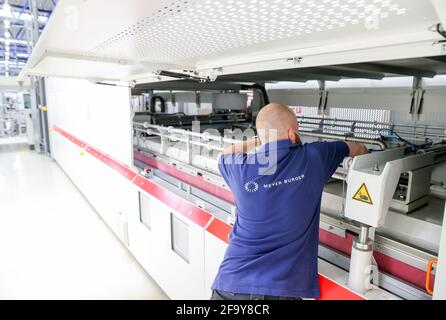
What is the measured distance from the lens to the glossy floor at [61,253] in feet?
8.40

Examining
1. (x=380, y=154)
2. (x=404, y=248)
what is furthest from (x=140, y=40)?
(x=404, y=248)

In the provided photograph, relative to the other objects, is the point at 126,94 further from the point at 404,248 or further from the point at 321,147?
the point at 404,248

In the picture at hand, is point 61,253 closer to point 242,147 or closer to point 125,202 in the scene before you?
point 125,202

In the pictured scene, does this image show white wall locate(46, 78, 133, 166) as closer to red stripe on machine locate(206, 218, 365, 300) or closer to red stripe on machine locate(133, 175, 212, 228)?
red stripe on machine locate(133, 175, 212, 228)

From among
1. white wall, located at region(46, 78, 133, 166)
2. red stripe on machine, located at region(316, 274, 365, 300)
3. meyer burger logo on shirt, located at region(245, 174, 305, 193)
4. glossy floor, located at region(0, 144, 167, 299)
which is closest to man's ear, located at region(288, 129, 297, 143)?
meyer burger logo on shirt, located at region(245, 174, 305, 193)

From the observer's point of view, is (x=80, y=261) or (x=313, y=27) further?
(x=80, y=261)

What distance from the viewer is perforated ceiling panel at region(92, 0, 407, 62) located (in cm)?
74

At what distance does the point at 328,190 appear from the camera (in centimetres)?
155

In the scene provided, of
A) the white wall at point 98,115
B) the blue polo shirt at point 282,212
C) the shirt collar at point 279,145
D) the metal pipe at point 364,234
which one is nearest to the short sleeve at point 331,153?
the blue polo shirt at point 282,212

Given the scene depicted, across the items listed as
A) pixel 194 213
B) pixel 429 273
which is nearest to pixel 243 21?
pixel 429 273

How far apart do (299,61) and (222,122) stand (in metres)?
2.68

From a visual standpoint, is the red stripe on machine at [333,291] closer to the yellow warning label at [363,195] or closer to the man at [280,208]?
the man at [280,208]

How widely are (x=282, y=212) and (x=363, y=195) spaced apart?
0.30 meters
